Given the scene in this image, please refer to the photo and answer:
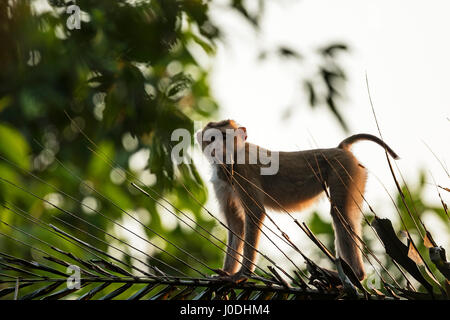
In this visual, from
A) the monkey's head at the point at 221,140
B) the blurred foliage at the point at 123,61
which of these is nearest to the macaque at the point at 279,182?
the monkey's head at the point at 221,140

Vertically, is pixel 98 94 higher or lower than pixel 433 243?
higher

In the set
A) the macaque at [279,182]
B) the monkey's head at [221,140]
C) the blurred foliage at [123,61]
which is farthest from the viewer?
the macaque at [279,182]

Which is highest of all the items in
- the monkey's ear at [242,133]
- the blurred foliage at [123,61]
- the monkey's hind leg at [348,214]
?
the blurred foliage at [123,61]

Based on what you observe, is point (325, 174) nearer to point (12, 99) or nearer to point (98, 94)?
point (98, 94)

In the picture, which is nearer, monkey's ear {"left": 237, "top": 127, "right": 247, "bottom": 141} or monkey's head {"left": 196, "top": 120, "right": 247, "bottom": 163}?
monkey's ear {"left": 237, "top": 127, "right": 247, "bottom": 141}

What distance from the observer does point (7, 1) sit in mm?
3262

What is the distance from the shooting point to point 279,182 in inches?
154

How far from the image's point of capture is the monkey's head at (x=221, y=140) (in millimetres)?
3295

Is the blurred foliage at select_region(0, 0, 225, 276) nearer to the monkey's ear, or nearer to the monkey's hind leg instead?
the monkey's ear

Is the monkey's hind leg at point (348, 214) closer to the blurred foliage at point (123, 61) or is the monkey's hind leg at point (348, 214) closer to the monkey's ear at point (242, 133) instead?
the monkey's ear at point (242, 133)

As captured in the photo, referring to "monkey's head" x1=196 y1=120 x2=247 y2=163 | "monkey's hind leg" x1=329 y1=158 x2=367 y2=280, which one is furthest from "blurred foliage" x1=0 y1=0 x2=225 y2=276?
"monkey's hind leg" x1=329 y1=158 x2=367 y2=280

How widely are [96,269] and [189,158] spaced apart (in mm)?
1206

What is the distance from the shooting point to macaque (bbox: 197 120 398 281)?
3.46 m
